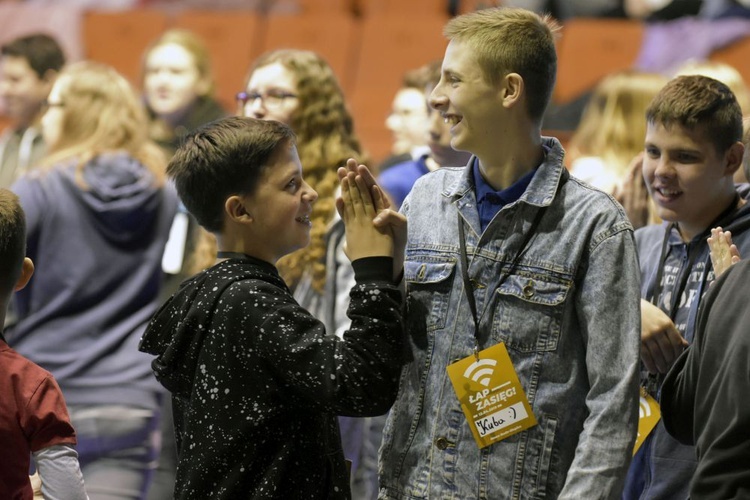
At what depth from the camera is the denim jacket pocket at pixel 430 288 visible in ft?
6.84

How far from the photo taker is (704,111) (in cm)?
242

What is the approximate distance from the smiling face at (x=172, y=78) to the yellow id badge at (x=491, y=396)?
12.9ft

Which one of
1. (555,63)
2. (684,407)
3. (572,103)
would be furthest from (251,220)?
(572,103)

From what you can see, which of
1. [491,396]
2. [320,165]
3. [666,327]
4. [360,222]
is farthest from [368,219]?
[320,165]

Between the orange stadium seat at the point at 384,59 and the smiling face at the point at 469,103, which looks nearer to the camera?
the smiling face at the point at 469,103

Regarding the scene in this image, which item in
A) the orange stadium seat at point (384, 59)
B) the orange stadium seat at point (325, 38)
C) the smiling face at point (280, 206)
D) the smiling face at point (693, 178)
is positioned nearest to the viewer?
the smiling face at point (280, 206)

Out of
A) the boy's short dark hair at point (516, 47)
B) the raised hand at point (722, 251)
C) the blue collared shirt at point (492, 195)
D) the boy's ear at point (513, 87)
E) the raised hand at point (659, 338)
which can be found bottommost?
the raised hand at point (659, 338)

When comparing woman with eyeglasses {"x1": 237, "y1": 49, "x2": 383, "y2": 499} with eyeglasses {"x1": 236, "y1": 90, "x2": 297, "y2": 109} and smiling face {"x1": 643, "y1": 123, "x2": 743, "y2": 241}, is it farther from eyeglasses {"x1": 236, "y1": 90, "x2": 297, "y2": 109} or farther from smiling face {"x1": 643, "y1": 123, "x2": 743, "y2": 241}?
smiling face {"x1": 643, "y1": 123, "x2": 743, "y2": 241}

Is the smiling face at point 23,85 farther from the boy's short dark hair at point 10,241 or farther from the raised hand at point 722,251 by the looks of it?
the raised hand at point 722,251

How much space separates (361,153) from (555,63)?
4.23ft

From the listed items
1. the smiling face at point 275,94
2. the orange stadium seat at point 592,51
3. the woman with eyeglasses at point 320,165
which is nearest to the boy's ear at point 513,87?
the woman with eyeglasses at point 320,165

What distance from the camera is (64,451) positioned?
2055mm

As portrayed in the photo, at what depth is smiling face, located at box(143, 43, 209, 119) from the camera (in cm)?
561

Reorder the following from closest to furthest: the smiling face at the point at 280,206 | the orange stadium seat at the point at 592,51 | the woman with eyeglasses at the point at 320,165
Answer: the smiling face at the point at 280,206, the woman with eyeglasses at the point at 320,165, the orange stadium seat at the point at 592,51
